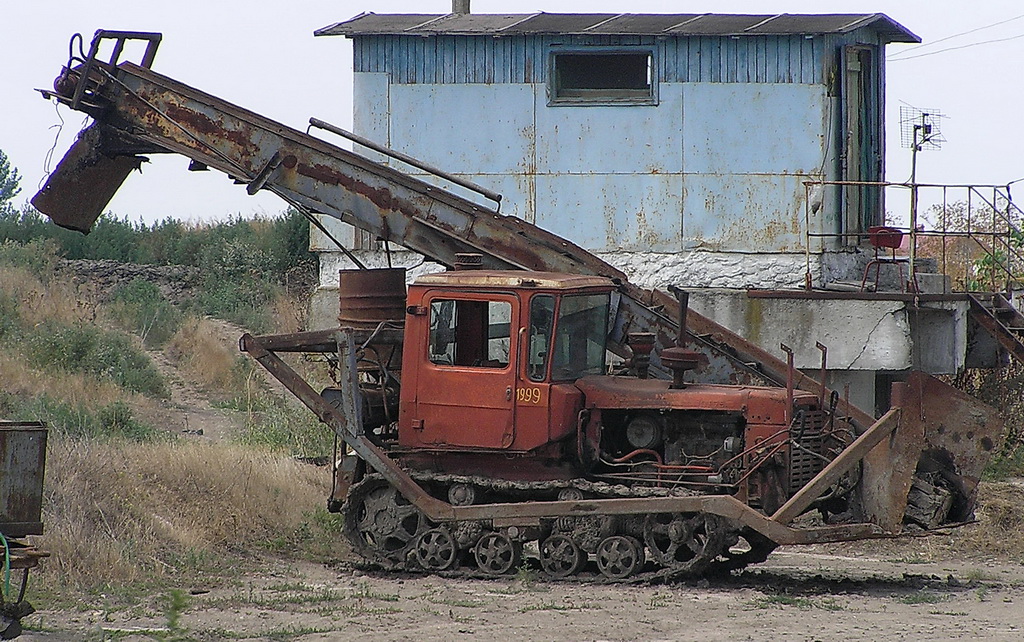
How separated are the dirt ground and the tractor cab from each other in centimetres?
111

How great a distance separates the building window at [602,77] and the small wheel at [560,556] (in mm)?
6985

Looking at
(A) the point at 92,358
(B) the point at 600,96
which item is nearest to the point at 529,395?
(B) the point at 600,96

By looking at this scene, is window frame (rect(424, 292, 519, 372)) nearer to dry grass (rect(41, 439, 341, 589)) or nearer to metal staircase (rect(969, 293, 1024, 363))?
dry grass (rect(41, 439, 341, 589))

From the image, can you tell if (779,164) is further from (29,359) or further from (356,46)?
(29,359)

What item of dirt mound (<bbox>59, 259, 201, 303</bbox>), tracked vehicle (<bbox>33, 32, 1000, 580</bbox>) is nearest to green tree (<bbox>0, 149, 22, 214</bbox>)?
dirt mound (<bbox>59, 259, 201, 303</bbox>)

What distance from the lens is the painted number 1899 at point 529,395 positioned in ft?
31.7

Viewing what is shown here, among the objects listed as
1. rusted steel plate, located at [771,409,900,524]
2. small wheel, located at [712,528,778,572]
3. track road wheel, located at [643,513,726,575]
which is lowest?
small wheel, located at [712,528,778,572]

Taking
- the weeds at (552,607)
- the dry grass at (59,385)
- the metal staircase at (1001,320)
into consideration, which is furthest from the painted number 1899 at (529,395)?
the dry grass at (59,385)

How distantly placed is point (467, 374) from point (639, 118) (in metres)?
6.34

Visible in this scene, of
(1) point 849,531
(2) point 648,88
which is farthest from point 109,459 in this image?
(2) point 648,88

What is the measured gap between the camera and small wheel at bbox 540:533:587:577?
31.7 feet

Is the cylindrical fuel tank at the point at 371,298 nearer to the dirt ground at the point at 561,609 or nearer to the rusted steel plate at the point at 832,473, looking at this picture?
the dirt ground at the point at 561,609

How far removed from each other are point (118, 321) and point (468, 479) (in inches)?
596

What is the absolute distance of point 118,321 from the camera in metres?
23.4
